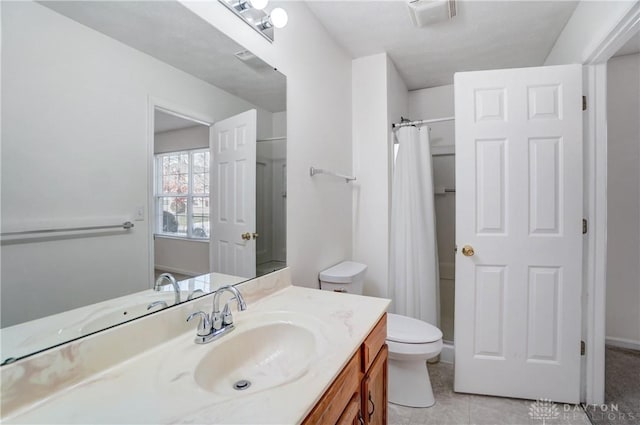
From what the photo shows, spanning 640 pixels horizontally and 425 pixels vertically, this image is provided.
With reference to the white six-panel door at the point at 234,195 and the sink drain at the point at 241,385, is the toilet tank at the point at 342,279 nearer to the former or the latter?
the white six-panel door at the point at 234,195

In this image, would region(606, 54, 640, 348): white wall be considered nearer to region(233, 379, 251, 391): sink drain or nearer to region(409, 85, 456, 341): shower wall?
region(409, 85, 456, 341): shower wall

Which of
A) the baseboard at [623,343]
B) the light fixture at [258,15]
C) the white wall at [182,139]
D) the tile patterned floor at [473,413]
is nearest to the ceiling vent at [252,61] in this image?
the light fixture at [258,15]

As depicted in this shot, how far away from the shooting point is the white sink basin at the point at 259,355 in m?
0.80

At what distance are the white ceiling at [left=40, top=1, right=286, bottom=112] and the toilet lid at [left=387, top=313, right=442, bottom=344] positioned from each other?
1.40m

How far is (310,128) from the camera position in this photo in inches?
68.1

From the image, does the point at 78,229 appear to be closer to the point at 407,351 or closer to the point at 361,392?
the point at 361,392

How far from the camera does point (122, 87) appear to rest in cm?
78

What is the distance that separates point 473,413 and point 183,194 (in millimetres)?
1915

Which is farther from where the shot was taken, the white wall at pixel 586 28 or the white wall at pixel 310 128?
the white wall at pixel 310 128

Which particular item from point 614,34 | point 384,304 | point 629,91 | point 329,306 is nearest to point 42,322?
point 329,306

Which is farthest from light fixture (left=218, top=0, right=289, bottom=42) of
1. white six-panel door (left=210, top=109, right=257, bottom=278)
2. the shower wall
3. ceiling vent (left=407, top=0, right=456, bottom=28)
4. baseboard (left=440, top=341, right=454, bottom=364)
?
baseboard (left=440, top=341, right=454, bottom=364)

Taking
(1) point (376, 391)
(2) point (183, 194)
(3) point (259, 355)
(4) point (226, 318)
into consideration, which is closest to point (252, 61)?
(2) point (183, 194)

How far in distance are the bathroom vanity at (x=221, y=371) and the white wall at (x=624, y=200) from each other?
2469 millimetres

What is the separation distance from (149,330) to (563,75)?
7.67 feet
